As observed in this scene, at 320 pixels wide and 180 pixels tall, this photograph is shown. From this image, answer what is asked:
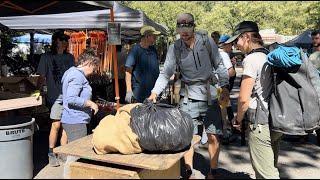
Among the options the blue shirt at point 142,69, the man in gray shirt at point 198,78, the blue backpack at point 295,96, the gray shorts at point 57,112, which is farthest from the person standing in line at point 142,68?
the blue backpack at point 295,96

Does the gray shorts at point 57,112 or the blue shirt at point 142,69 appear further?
the blue shirt at point 142,69

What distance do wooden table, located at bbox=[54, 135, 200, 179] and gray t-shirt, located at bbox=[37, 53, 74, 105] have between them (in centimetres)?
201

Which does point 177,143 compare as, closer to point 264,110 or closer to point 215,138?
point 264,110

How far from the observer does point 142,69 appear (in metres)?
5.98

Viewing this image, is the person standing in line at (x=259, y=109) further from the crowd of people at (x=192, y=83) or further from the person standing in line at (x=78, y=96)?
the person standing in line at (x=78, y=96)

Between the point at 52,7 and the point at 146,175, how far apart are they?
2.62m

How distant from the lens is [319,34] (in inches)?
259

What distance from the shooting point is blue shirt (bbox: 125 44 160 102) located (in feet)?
19.5

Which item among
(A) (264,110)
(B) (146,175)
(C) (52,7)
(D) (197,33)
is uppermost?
(C) (52,7)

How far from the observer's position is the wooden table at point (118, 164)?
3031mm

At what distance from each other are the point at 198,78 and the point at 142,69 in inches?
72.4

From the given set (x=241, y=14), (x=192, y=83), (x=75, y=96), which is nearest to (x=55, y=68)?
(x=75, y=96)

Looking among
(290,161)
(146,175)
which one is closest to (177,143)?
(146,175)

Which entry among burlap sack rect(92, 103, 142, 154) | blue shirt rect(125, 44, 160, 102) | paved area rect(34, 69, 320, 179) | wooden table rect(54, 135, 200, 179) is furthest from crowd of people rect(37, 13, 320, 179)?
burlap sack rect(92, 103, 142, 154)
